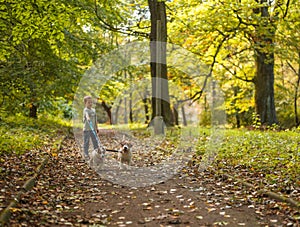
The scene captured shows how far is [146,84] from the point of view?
38.7m

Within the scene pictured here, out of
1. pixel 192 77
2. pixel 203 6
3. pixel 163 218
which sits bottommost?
pixel 163 218

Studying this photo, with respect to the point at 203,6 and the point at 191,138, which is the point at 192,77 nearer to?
the point at 203,6

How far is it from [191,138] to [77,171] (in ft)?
23.8

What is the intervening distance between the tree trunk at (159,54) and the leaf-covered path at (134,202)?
9.71 meters

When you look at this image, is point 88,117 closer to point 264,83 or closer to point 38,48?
point 38,48

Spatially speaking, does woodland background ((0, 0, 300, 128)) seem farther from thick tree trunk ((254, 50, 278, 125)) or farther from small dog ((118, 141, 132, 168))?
small dog ((118, 141, 132, 168))

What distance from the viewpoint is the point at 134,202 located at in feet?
24.8

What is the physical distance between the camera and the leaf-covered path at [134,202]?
20.2ft

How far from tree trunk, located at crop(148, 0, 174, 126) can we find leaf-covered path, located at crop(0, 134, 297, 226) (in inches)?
382

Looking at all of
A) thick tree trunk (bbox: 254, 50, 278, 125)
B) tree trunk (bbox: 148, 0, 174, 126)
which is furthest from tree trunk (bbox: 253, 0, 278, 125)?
tree trunk (bbox: 148, 0, 174, 126)

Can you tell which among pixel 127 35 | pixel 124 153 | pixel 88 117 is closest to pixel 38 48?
pixel 88 117

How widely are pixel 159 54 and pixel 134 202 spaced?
496 inches

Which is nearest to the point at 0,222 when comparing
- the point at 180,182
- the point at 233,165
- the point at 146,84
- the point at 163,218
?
the point at 163,218

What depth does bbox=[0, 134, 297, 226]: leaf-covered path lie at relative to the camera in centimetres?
617
